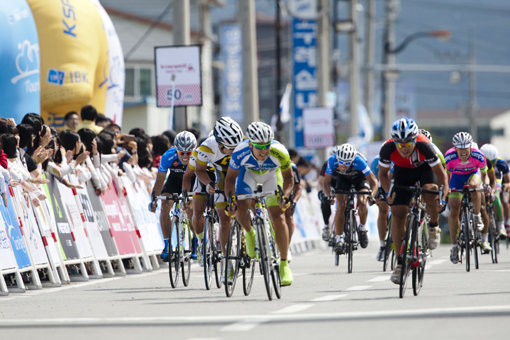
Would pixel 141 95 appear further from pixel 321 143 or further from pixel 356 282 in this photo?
pixel 356 282

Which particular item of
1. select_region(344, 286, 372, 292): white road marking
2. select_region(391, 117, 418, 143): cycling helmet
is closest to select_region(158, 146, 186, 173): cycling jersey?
select_region(344, 286, 372, 292): white road marking

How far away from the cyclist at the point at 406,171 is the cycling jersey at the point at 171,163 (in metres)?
3.37

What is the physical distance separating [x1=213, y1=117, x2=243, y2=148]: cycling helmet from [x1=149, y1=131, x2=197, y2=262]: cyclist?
217cm

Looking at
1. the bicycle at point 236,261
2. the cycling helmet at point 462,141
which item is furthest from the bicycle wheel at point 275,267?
the cycling helmet at point 462,141

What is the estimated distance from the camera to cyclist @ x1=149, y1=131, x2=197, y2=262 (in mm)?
15523

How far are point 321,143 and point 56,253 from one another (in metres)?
19.9

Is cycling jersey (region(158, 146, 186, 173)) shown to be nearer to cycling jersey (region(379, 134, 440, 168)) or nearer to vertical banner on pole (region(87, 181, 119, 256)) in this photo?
vertical banner on pole (region(87, 181, 119, 256))

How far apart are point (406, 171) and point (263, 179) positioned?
154 centimetres

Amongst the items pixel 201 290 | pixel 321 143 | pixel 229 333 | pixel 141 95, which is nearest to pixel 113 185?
pixel 201 290

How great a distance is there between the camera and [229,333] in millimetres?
9188

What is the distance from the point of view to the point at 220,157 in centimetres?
1405

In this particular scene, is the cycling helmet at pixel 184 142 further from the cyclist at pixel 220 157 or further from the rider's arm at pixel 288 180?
the rider's arm at pixel 288 180

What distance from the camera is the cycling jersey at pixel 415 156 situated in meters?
12.8

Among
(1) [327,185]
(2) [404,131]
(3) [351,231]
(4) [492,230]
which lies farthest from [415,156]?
(4) [492,230]
